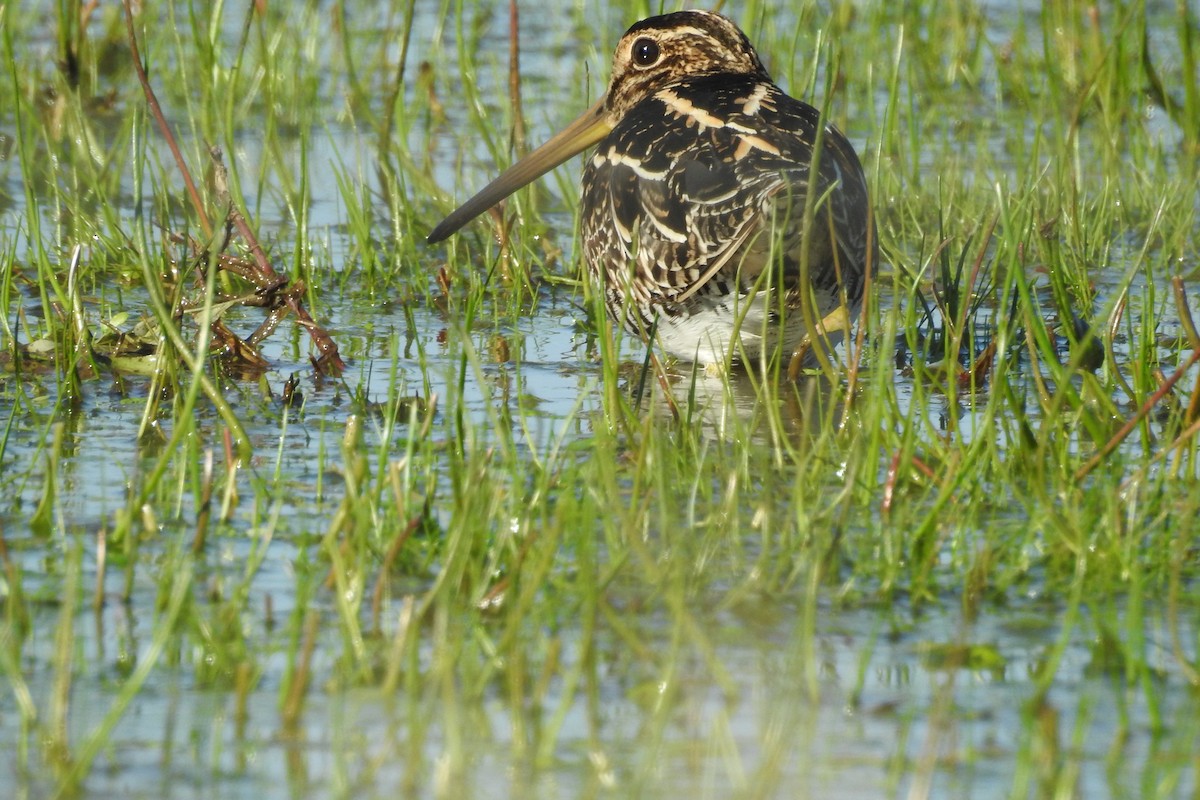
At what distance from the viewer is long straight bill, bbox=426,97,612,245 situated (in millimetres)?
6109

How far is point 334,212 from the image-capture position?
7.29 meters

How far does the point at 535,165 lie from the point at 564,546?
2.73m

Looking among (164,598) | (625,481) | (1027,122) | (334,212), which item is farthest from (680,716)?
(1027,122)

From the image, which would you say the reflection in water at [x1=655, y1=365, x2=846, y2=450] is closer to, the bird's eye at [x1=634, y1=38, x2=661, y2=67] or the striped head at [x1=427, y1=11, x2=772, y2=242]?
the striped head at [x1=427, y1=11, x2=772, y2=242]

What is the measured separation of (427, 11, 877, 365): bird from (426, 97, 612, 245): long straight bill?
1.43 ft

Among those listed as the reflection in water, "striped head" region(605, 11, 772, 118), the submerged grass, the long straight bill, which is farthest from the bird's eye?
the reflection in water

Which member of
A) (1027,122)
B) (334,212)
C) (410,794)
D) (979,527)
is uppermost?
(1027,122)

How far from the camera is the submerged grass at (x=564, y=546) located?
2846 millimetres

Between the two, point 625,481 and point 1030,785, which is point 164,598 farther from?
point 1030,785

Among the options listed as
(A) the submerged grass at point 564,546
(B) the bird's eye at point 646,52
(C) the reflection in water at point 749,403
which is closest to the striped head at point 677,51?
(B) the bird's eye at point 646,52

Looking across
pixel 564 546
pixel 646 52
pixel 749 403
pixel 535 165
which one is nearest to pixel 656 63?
pixel 646 52

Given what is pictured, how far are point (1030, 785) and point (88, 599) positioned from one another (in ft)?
5.60

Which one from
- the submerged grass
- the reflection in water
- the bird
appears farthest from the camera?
the bird

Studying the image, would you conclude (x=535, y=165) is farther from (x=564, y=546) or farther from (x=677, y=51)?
(x=564, y=546)
